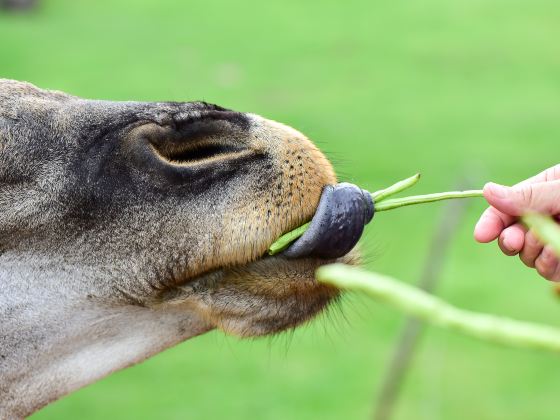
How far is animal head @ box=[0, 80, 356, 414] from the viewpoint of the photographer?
2.07 m

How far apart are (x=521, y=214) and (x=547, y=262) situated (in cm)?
19

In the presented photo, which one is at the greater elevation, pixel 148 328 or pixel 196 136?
pixel 196 136

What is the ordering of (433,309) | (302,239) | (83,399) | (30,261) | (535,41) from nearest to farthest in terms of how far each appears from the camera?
(433,309), (302,239), (30,261), (83,399), (535,41)

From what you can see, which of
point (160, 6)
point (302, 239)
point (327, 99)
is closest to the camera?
point (302, 239)

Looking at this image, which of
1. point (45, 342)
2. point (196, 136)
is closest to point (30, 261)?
point (45, 342)

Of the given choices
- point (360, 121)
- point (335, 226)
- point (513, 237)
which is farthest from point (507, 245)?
point (360, 121)

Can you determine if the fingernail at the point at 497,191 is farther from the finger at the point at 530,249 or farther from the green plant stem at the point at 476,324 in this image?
the green plant stem at the point at 476,324

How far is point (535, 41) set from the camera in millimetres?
10547

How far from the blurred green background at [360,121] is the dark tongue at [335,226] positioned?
1.26 feet

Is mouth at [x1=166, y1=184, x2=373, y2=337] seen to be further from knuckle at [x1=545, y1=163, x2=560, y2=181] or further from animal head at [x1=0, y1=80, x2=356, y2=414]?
knuckle at [x1=545, y1=163, x2=560, y2=181]

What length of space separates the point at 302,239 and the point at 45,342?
24.9 inches

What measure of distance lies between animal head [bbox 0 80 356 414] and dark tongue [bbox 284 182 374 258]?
0.04m

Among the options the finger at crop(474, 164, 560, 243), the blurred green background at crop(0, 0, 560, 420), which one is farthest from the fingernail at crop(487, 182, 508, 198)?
the blurred green background at crop(0, 0, 560, 420)

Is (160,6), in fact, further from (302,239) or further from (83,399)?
(302,239)
